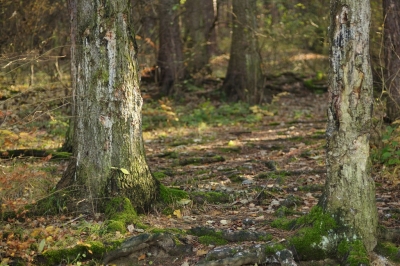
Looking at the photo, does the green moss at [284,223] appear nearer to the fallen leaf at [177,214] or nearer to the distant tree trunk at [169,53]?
the fallen leaf at [177,214]

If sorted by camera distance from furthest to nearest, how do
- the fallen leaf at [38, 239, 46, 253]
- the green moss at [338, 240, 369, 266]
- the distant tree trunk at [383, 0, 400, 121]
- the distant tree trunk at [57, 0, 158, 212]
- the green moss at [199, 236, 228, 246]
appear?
the distant tree trunk at [383, 0, 400, 121]
the distant tree trunk at [57, 0, 158, 212]
the green moss at [199, 236, 228, 246]
the fallen leaf at [38, 239, 46, 253]
the green moss at [338, 240, 369, 266]

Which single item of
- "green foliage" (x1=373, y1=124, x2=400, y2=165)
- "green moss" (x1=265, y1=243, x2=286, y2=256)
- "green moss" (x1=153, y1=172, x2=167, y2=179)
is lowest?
"green moss" (x1=265, y1=243, x2=286, y2=256)

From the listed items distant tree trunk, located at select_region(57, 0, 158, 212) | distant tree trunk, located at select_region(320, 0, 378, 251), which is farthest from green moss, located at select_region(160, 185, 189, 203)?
distant tree trunk, located at select_region(320, 0, 378, 251)

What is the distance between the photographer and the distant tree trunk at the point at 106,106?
625 cm

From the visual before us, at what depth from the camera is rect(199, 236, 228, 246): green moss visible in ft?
18.7

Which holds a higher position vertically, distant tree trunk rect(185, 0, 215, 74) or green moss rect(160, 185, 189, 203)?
distant tree trunk rect(185, 0, 215, 74)

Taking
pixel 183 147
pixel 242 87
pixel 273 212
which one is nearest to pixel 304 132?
pixel 183 147

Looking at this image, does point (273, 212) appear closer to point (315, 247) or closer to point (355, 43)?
point (315, 247)

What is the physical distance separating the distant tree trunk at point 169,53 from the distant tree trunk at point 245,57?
6.14 feet

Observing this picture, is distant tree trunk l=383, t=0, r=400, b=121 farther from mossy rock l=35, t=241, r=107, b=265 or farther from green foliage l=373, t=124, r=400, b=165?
mossy rock l=35, t=241, r=107, b=265

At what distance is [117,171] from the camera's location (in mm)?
6344

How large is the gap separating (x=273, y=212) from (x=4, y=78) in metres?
9.55

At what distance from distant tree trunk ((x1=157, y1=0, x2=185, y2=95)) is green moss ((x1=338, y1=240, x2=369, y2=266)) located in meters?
13.0

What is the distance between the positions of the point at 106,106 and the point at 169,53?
1205cm
